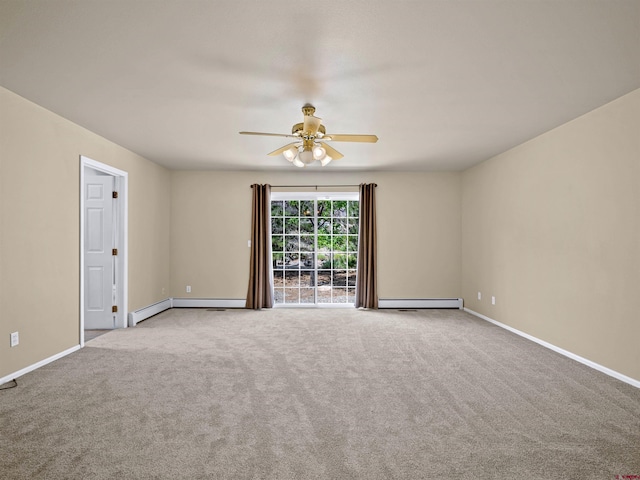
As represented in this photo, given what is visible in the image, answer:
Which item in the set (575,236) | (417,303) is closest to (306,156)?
(575,236)

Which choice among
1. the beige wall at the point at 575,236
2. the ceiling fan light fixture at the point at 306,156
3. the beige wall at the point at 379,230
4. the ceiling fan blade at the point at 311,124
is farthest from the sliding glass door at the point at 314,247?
the ceiling fan blade at the point at 311,124

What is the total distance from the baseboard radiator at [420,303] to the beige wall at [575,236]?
3.51ft

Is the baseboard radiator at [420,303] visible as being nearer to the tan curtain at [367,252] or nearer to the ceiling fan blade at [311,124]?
the tan curtain at [367,252]

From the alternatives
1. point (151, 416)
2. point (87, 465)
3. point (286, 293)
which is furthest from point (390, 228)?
point (87, 465)

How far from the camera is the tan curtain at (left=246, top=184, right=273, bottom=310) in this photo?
6.93 meters

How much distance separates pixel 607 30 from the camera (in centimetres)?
235

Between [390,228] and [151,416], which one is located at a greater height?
[390,228]

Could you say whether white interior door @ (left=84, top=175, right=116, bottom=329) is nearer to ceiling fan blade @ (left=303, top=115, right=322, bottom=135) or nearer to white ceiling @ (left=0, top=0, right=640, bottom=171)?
white ceiling @ (left=0, top=0, right=640, bottom=171)

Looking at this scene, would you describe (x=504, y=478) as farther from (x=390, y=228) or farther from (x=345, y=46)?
(x=390, y=228)

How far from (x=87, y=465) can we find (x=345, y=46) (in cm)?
294

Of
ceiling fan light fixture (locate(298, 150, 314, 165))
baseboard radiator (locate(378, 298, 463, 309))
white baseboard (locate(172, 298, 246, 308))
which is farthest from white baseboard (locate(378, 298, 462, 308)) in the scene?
ceiling fan light fixture (locate(298, 150, 314, 165))

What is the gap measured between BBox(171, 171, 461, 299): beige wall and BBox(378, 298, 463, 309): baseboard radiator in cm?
10

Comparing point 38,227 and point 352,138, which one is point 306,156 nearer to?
point 352,138

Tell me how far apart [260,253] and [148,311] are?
2.06 metres
